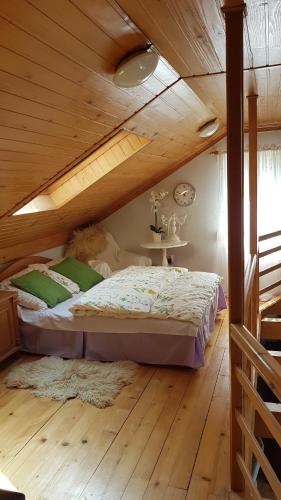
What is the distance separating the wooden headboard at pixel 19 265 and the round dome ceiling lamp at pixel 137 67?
2.53 metres

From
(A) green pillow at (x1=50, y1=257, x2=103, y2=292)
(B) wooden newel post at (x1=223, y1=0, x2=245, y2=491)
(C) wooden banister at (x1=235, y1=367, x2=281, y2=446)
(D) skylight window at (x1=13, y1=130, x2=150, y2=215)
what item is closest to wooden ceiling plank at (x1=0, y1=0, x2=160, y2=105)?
(B) wooden newel post at (x1=223, y1=0, x2=245, y2=491)

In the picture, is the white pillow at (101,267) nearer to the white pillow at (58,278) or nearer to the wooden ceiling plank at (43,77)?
the white pillow at (58,278)

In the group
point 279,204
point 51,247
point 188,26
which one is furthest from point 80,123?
point 279,204

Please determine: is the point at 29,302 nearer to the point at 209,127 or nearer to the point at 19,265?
the point at 19,265

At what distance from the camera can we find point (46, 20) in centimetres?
129

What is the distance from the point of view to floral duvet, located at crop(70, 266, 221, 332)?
10.5 ft

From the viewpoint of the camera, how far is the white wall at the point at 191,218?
512 centimetres

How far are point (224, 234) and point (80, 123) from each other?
3304mm

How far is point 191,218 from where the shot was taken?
17.4 feet

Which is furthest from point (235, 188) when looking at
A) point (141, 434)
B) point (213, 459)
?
point (141, 434)

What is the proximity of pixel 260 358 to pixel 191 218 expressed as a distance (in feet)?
12.9

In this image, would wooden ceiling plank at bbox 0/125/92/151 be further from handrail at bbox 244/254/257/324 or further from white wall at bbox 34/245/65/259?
white wall at bbox 34/245/65/259

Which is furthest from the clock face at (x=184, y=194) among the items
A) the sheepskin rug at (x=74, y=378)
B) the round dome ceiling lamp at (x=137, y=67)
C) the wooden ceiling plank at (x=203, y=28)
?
the round dome ceiling lamp at (x=137, y=67)

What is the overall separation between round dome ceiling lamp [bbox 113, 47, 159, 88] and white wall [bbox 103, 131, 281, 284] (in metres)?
3.37
